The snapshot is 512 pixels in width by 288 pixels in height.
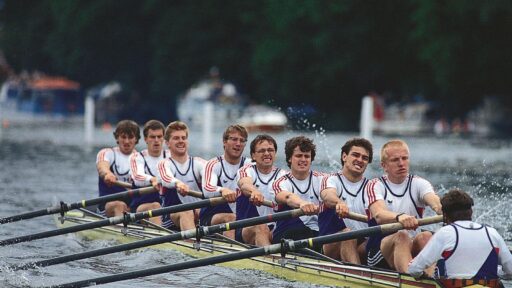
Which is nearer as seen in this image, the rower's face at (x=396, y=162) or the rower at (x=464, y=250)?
the rower at (x=464, y=250)

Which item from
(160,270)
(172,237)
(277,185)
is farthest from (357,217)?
(160,270)

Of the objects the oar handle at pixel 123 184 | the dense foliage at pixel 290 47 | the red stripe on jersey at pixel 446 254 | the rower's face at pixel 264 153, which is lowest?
the red stripe on jersey at pixel 446 254

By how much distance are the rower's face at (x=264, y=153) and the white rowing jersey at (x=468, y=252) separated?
3.57 metres

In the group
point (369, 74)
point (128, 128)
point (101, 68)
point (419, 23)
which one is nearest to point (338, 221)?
point (128, 128)

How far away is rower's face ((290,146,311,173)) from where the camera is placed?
1215 cm

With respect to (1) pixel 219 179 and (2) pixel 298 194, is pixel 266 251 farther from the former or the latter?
(1) pixel 219 179

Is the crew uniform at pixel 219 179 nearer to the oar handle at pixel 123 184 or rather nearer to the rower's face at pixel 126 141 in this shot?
Result: the oar handle at pixel 123 184

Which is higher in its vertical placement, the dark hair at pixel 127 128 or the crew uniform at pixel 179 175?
the dark hair at pixel 127 128

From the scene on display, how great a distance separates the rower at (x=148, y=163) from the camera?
1499cm

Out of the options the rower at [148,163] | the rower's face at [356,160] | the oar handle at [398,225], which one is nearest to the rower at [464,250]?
the oar handle at [398,225]

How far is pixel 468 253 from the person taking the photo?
927 cm

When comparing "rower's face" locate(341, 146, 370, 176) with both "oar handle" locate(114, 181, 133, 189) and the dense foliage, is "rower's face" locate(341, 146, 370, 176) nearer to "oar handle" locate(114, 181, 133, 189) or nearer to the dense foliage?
"oar handle" locate(114, 181, 133, 189)

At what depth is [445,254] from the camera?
9312 mm

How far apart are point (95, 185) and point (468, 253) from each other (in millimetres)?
16478
